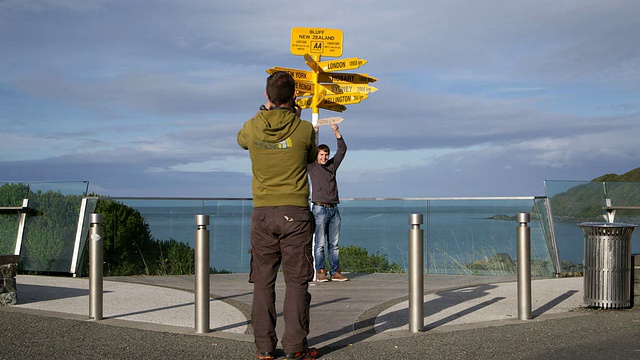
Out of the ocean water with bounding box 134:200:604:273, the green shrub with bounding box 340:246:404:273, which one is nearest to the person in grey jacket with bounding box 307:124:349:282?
the ocean water with bounding box 134:200:604:273

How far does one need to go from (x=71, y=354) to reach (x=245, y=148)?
88.0 inches

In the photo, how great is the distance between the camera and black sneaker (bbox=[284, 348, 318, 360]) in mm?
5629

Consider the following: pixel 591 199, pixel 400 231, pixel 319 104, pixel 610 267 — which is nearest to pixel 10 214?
pixel 319 104

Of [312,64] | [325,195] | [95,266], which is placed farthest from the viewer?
[312,64]

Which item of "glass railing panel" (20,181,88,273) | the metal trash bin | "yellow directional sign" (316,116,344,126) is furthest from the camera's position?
"glass railing panel" (20,181,88,273)

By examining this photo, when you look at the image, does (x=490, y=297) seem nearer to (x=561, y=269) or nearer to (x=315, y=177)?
(x=315, y=177)

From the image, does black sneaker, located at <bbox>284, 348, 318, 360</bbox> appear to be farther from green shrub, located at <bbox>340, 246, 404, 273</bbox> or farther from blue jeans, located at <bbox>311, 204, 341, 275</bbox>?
green shrub, located at <bbox>340, 246, 404, 273</bbox>

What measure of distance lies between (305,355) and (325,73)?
649 centimetres

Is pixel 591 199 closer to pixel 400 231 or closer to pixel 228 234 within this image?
pixel 400 231

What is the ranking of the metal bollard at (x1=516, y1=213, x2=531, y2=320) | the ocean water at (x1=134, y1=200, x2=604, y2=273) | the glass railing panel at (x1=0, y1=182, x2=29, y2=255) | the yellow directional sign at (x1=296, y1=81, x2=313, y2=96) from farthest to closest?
the glass railing panel at (x1=0, y1=182, x2=29, y2=255) < the ocean water at (x1=134, y1=200, x2=604, y2=273) < the yellow directional sign at (x1=296, y1=81, x2=313, y2=96) < the metal bollard at (x1=516, y1=213, x2=531, y2=320)

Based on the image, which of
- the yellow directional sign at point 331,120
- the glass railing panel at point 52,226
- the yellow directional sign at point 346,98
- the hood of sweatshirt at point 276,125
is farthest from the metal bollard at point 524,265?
the glass railing panel at point 52,226

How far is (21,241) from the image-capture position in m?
13.7

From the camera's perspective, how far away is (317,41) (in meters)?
11.4

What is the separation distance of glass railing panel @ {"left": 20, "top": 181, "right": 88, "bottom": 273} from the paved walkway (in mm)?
900
